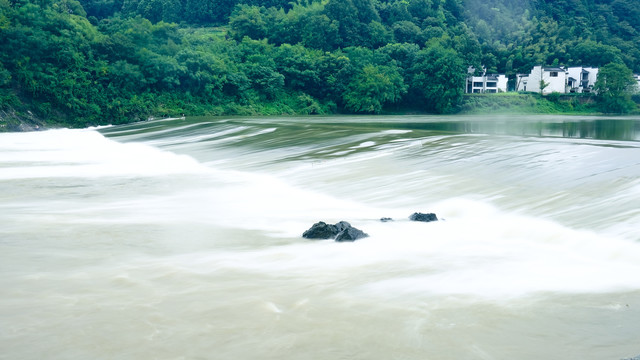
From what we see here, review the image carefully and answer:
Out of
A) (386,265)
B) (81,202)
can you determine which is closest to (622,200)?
(386,265)

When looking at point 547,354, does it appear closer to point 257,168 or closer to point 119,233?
point 119,233

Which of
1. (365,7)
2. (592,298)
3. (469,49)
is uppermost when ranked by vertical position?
(365,7)

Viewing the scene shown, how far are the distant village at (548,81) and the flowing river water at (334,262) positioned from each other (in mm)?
41712

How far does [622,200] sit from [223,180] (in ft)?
24.8

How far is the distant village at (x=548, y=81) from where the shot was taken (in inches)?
2050

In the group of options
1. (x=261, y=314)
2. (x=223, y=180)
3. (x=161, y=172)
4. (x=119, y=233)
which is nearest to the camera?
(x=261, y=314)

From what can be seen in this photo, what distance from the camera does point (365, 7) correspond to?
5309cm

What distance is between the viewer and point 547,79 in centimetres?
5238

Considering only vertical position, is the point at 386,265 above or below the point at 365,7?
below

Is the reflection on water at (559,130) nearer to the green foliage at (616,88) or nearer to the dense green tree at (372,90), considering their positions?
the dense green tree at (372,90)

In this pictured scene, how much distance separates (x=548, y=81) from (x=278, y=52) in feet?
84.8

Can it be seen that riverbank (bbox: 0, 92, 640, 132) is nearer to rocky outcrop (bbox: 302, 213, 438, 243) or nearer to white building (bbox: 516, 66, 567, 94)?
white building (bbox: 516, 66, 567, 94)

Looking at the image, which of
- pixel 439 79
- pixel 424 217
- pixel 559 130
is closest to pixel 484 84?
pixel 439 79

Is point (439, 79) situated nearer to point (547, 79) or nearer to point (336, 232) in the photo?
point (547, 79)
